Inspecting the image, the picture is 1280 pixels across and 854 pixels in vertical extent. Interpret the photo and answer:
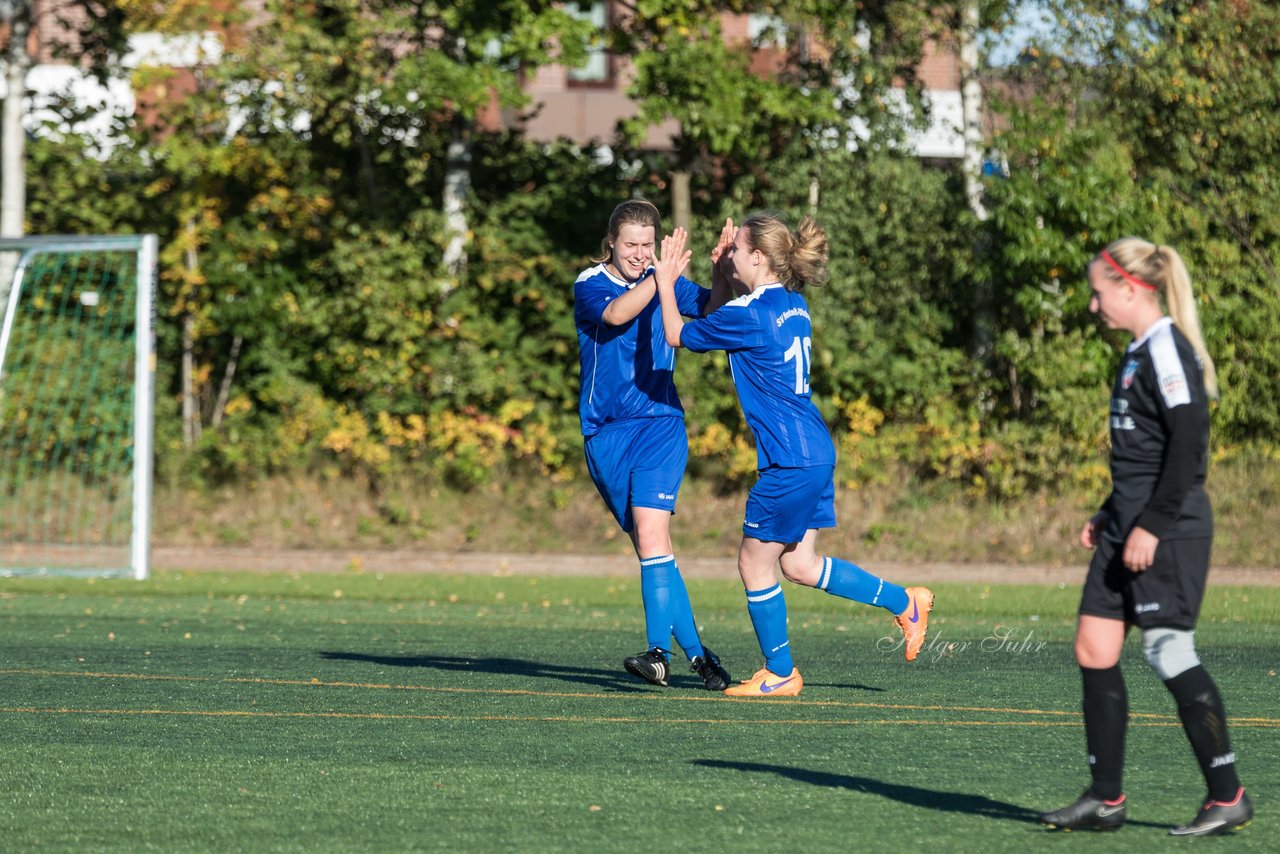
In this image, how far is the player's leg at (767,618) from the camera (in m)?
7.13

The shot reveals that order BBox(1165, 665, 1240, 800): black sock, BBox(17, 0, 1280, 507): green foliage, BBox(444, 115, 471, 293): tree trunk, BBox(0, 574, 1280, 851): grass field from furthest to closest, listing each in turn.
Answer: BBox(444, 115, 471, 293): tree trunk → BBox(17, 0, 1280, 507): green foliage → BBox(0, 574, 1280, 851): grass field → BBox(1165, 665, 1240, 800): black sock

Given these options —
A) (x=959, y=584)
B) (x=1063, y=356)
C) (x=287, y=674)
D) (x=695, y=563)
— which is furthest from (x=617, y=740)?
(x=1063, y=356)

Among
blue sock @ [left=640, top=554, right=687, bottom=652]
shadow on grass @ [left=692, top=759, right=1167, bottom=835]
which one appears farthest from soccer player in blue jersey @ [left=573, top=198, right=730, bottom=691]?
shadow on grass @ [left=692, top=759, right=1167, bottom=835]

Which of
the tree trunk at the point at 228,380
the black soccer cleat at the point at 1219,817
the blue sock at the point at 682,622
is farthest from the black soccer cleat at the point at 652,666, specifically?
the tree trunk at the point at 228,380

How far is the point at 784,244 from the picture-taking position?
7098 mm

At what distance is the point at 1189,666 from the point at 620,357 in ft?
11.3

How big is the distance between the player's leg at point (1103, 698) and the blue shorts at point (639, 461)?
2.99m

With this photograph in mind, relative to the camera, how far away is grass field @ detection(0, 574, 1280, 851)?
4754 mm

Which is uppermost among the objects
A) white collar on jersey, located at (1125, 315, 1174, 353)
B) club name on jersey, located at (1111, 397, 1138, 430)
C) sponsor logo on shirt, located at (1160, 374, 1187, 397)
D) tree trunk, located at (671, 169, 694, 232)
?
tree trunk, located at (671, 169, 694, 232)

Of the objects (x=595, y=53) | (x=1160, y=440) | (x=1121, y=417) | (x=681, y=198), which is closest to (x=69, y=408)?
(x=595, y=53)

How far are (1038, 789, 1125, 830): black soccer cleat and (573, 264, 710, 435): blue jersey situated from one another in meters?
3.28

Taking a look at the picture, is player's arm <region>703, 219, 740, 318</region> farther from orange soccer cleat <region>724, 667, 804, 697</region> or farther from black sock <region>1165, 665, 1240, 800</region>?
black sock <region>1165, 665, 1240, 800</region>

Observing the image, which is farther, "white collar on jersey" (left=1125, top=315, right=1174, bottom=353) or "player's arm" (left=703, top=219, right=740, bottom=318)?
"player's arm" (left=703, top=219, right=740, bottom=318)

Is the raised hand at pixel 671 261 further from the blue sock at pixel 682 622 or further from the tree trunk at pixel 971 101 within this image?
the tree trunk at pixel 971 101
